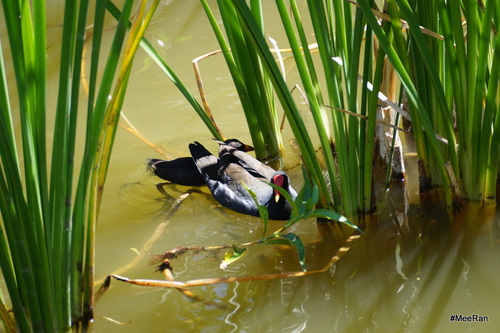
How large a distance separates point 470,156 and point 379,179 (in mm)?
655

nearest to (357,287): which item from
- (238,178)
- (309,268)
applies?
(309,268)

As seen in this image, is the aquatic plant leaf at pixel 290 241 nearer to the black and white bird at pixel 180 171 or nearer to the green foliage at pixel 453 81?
the green foliage at pixel 453 81

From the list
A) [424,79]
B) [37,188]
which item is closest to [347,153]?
[424,79]

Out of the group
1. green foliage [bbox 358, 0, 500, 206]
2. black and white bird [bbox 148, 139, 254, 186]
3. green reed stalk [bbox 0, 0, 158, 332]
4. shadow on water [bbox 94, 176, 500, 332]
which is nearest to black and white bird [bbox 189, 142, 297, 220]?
black and white bird [bbox 148, 139, 254, 186]

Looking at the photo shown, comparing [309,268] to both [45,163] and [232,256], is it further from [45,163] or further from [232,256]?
[45,163]

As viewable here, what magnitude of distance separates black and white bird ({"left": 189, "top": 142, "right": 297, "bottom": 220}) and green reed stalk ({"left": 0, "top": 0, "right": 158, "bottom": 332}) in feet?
4.12

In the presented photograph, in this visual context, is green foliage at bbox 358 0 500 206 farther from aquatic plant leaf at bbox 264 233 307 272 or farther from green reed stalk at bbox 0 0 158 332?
green reed stalk at bbox 0 0 158 332

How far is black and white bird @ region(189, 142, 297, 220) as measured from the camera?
3.07 meters

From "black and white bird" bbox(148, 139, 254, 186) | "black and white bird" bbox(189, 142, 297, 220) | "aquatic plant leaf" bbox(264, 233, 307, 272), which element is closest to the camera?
Result: "aquatic plant leaf" bbox(264, 233, 307, 272)

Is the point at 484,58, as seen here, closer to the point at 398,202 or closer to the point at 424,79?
the point at 424,79

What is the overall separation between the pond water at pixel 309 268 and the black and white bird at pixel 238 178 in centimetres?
9

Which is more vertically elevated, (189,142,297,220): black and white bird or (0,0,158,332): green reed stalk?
(0,0,158,332): green reed stalk

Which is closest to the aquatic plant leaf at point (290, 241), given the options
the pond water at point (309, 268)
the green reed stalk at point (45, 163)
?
the pond water at point (309, 268)

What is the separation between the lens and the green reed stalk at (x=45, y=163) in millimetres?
1576
